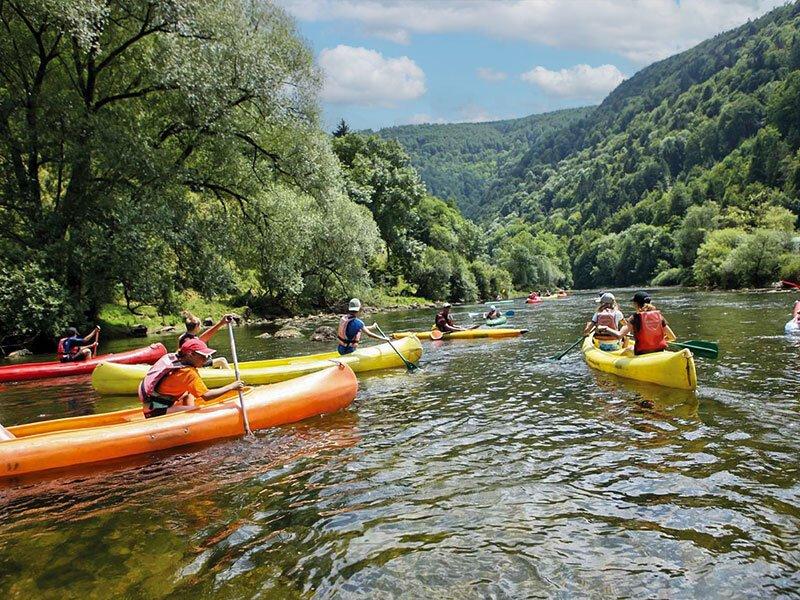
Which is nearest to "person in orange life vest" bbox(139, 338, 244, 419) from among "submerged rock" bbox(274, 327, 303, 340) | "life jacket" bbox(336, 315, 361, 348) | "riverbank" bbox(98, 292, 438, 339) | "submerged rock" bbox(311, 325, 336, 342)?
"life jacket" bbox(336, 315, 361, 348)

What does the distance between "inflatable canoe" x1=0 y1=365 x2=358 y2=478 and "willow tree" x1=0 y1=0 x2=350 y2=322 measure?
11.3 meters

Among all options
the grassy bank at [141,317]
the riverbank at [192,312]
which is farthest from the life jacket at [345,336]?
the grassy bank at [141,317]

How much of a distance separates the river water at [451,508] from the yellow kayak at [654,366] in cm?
29

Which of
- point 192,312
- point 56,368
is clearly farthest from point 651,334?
point 192,312

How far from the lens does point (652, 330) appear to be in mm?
10336

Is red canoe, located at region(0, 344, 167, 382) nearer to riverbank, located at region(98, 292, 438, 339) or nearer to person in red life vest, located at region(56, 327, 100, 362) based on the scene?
person in red life vest, located at region(56, 327, 100, 362)

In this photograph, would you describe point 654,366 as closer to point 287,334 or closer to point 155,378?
point 155,378

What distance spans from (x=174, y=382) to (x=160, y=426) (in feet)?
2.95

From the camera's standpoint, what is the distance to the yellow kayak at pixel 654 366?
354 inches

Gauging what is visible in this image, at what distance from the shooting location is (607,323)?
41.3 ft

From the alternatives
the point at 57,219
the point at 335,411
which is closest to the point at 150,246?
the point at 57,219

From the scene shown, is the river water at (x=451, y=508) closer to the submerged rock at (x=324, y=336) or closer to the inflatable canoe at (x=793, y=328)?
the inflatable canoe at (x=793, y=328)

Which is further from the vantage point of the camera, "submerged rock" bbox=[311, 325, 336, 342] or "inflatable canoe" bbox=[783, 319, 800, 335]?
"submerged rock" bbox=[311, 325, 336, 342]

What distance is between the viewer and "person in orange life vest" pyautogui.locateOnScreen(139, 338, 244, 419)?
7824 millimetres
